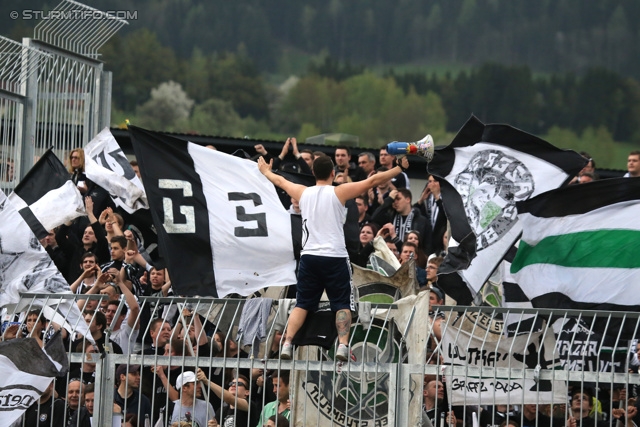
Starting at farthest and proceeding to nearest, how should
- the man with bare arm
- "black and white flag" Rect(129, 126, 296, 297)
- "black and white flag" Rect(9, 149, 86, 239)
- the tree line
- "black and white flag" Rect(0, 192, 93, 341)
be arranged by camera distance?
the tree line, "black and white flag" Rect(9, 149, 86, 239), "black and white flag" Rect(129, 126, 296, 297), "black and white flag" Rect(0, 192, 93, 341), the man with bare arm

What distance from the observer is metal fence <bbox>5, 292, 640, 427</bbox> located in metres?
11.5

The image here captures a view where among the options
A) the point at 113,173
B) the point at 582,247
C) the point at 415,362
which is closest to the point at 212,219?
the point at 415,362

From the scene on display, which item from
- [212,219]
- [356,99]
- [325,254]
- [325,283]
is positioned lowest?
[325,283]

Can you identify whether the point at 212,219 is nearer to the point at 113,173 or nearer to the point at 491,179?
the point at 491,179

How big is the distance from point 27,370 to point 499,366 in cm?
420

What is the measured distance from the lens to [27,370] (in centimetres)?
1183

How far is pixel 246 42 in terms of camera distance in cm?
4631

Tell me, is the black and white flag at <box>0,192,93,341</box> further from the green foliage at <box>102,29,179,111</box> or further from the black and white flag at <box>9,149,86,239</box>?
the green foliage at <box>102,29,179,111</box>

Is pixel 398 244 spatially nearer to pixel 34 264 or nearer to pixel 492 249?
pixel 492 249

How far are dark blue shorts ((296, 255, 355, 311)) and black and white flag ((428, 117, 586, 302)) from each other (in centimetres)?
231

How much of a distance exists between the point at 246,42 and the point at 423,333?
116 feet

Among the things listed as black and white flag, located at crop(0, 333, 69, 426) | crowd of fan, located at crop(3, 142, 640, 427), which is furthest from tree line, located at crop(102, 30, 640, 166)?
black and white flag, located at crop(0, 333, 69, 426)

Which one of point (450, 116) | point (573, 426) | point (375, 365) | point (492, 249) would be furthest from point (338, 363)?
point (450, 116)

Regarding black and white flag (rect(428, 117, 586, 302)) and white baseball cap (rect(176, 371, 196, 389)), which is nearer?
white baseball cap (rect(176, 371, 196, 389))
